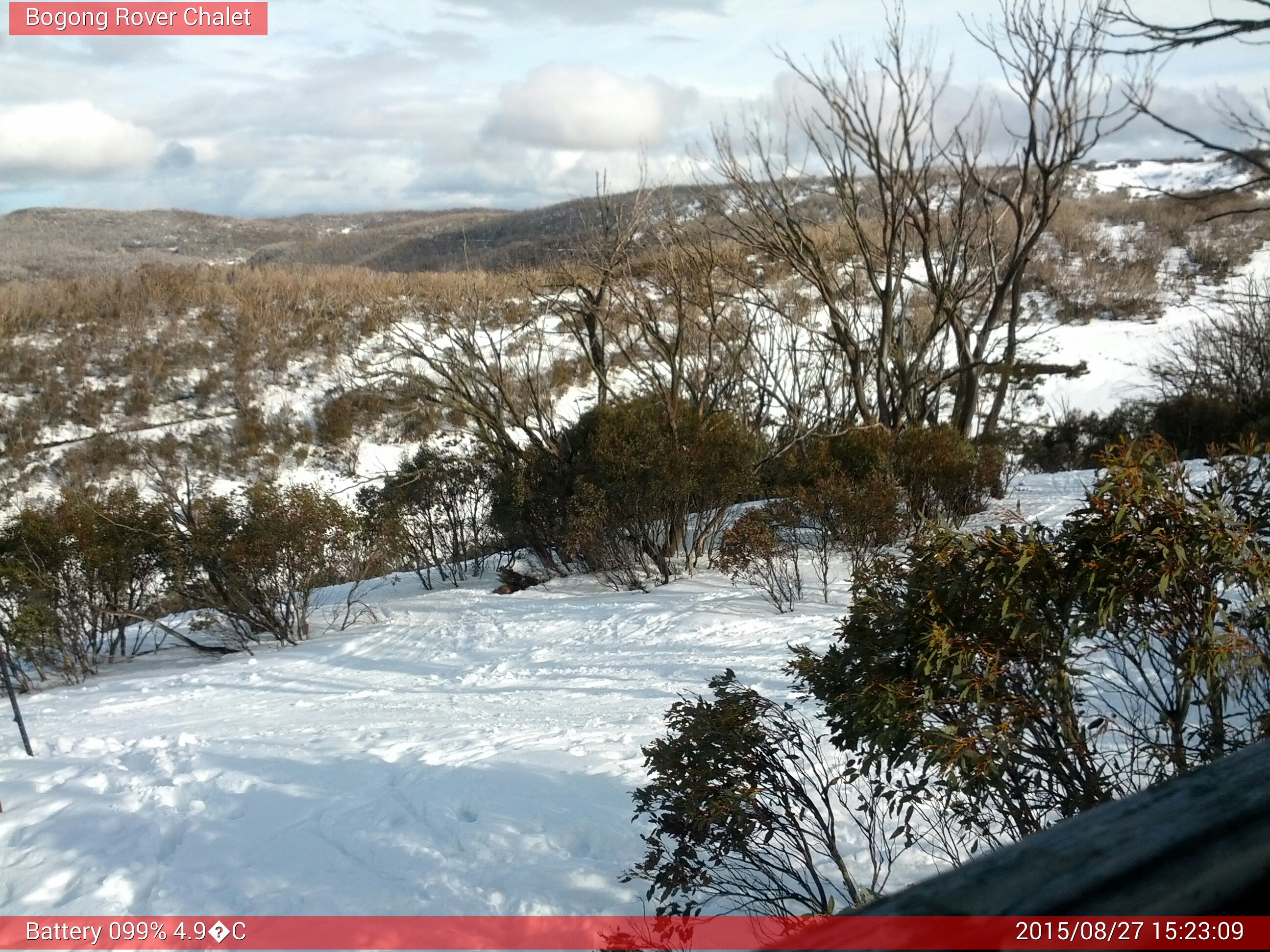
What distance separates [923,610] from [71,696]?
28.4 ft

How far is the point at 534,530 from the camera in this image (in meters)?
11.6

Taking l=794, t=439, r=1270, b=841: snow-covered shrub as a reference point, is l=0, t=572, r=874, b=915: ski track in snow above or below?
below

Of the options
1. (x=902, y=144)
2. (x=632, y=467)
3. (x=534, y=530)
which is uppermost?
(x=902, y=144)

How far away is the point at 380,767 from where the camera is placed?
5.22 metres

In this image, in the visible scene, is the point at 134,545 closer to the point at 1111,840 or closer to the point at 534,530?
the point at 534,530

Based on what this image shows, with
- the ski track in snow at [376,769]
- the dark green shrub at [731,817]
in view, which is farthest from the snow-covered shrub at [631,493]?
the dark green shrub at [731,817]

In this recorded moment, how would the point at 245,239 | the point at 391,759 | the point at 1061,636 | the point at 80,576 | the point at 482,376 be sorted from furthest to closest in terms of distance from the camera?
the point at 245,239 < the point at 482,376 < the point at 80,576 < the point at 391,759 < the point at 1061,636

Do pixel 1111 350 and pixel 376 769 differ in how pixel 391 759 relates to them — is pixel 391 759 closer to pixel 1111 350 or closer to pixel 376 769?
pixel 376 769

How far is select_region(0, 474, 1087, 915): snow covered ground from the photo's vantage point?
12.5ft

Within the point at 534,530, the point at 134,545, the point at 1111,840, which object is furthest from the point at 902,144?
the point at 1111,840

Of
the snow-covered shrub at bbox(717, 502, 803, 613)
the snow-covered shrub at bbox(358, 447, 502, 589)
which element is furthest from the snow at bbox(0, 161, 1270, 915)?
the snow-covered shrub at bbox(358, 447, 502, 589)

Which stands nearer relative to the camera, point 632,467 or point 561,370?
point 632,467

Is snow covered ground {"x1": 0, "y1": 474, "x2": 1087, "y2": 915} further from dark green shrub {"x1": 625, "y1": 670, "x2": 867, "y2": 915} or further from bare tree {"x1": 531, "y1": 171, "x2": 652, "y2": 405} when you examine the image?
bare tree {"x1": 531, "y1": 171, "x2": 652, "y2": 405}

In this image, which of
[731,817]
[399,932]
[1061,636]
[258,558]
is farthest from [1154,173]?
[399,932]
